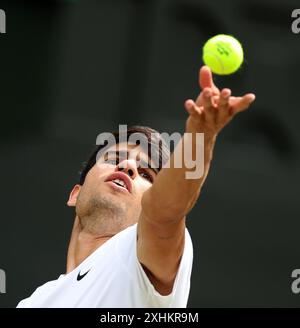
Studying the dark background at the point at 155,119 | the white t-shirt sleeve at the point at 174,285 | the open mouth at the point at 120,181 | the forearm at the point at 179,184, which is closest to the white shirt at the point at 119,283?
the white t-shirt sleeve at the point at 174,285

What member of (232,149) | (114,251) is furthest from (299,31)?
(114,251)

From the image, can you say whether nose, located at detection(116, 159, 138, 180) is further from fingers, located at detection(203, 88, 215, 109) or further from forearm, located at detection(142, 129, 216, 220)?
fingers, located at detection(203, 88, 215, 109)

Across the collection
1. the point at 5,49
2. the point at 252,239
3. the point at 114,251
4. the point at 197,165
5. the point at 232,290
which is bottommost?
the point at 232,290

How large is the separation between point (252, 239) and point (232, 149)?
2.06 feet

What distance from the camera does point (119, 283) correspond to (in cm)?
258

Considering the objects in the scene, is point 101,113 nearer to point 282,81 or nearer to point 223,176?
point 223,176

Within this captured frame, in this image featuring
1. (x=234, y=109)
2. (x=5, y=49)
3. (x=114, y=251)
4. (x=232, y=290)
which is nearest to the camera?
(x=234, y=109)

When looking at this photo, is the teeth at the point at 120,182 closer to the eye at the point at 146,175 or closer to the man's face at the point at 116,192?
the man's face at the point at 116,192

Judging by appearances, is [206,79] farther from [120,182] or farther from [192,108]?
[120,182]

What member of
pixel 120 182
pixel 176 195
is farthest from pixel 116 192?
pixel 176 195

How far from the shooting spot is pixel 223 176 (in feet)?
17.1

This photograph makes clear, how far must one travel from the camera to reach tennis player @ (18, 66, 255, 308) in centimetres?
216

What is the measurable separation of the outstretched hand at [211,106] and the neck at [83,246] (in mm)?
1159

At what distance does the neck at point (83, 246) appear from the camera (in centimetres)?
318
